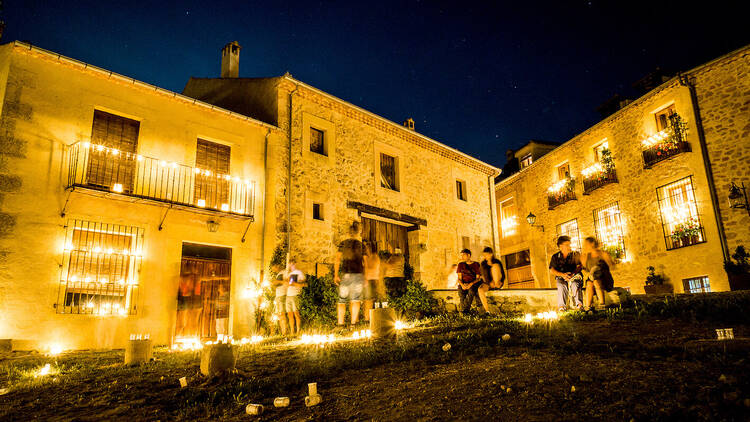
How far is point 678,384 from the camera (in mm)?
3725

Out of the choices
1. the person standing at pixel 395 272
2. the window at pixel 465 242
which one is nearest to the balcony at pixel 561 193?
the window at pixel 465 242

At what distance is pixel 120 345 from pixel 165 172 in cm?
407

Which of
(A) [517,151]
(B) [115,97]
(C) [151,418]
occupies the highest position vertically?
(A) [517,151]

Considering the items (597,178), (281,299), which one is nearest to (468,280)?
(281,299)

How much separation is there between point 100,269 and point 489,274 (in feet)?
27.3

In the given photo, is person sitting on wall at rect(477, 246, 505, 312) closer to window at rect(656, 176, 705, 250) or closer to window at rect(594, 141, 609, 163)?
window at rect(656, 176, 705, 250)

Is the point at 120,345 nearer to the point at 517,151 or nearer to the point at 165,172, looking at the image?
the point at 165,172

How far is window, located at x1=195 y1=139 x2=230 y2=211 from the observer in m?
12.2

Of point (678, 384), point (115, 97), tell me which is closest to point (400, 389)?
point (678, 384)

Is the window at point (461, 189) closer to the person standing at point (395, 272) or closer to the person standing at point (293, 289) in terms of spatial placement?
the person standing at point (395, 272)

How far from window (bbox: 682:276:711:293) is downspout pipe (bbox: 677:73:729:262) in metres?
1.07

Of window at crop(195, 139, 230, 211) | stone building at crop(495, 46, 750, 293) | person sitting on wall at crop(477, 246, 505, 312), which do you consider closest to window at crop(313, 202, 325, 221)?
window at crop(195, 139, 230, 211)

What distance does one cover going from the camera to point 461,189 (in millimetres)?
19625

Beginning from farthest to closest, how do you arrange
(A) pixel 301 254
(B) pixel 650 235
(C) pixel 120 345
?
(B) pixel 650 235, (A) pixel 301 254, (C) pixel 120 345
